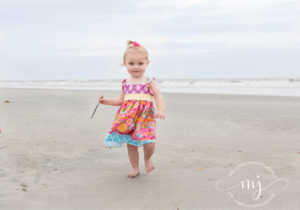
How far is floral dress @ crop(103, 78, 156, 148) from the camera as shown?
3.57 metres

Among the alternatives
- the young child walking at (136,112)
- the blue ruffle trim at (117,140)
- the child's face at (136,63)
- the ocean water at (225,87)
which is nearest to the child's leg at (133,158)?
the young child walking at (136,112)

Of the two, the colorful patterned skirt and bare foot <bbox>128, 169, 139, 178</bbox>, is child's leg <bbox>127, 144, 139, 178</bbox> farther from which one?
the colorful patterned skirt

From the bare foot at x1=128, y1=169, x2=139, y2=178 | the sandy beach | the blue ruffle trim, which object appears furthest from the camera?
the bare foot at x1=128, y1=169, x2=139, y2=178

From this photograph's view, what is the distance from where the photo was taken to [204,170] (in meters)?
3.94

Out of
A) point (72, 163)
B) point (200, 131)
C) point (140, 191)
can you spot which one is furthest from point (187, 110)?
point (140, 191)

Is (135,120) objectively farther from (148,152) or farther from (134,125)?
(148,152)

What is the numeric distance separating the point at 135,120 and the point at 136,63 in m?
0.59

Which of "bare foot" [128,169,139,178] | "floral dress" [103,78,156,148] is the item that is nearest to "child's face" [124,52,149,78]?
"floral dress" [103,78,156,148]

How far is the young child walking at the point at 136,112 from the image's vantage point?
3.59 m

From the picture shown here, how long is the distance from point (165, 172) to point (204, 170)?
1.42ft

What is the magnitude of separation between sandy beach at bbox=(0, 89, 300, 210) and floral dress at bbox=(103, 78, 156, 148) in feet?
1.39

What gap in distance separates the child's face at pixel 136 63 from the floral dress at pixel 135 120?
13 centimetres

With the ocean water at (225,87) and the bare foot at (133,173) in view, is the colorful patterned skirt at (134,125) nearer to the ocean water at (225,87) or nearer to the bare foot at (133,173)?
the bare foot at (133,173)

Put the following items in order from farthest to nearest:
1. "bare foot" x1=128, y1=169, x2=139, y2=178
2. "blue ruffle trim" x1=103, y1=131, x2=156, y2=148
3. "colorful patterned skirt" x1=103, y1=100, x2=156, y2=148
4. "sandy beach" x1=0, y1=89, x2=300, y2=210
Result: "bare foot" x1=128, y1=169, x2=139, y2=178 → "blue ruffle trim" x1=103, y1=131, x2=156, y2=148 → "colorful patterned skirt" x1=103, y1=100, x2=156, y2=148 → "sandy beach" x1=0, y1=89, x2=300, y2=210
